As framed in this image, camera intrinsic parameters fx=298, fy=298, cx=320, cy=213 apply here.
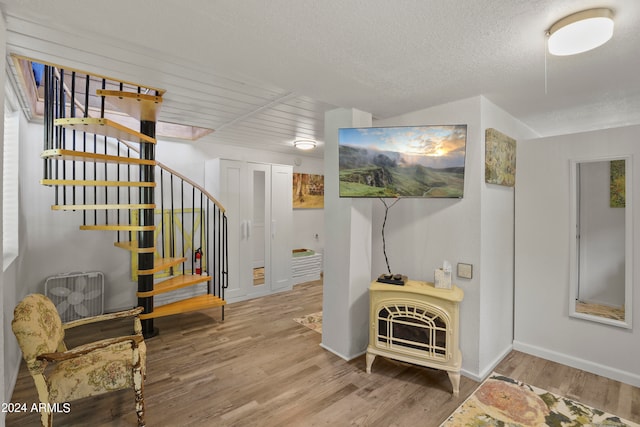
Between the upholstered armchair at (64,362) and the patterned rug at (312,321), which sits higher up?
the upholstered armchair at (64,362)

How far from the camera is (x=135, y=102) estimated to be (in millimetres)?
2631

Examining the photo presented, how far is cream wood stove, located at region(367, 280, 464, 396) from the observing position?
7.48 ft

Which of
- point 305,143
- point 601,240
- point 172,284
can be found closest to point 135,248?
point 172,284

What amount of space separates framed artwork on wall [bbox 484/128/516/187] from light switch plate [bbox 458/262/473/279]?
0.72 m

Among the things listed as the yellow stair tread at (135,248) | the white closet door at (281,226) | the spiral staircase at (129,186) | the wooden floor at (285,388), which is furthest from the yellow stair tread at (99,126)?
the white closet door at (281,226)

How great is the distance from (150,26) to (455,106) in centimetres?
230

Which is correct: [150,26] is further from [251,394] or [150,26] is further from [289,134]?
[289,134]

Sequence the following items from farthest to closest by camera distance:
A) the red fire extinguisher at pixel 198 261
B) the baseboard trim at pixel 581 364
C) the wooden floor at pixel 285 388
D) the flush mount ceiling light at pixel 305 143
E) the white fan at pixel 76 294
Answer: the flush mount ceiling light at pixel 305 143, the red fire extinguisher at pixel 198 261, the white fan at pixel 76 294, the baseboard trim at pixel 581 364, the wooden floor at pixel 285 388

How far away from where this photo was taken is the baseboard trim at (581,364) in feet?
7.94

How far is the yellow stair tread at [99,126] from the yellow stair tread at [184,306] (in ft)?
6.19

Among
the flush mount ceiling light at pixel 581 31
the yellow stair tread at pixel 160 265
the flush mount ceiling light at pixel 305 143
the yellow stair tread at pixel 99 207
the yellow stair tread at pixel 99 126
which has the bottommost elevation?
the yellow stair tread at pixel 160 265

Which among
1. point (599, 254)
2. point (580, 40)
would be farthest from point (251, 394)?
point (599, 254)

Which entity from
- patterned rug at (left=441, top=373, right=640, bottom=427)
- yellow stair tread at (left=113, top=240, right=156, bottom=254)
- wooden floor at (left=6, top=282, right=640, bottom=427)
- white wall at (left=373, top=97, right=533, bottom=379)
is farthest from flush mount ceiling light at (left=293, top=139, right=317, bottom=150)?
patterned rug at (left=441, top=373, right=640, bottom=427)

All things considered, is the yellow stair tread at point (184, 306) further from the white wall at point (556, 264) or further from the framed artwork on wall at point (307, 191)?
the white wall at point (556, 264)
